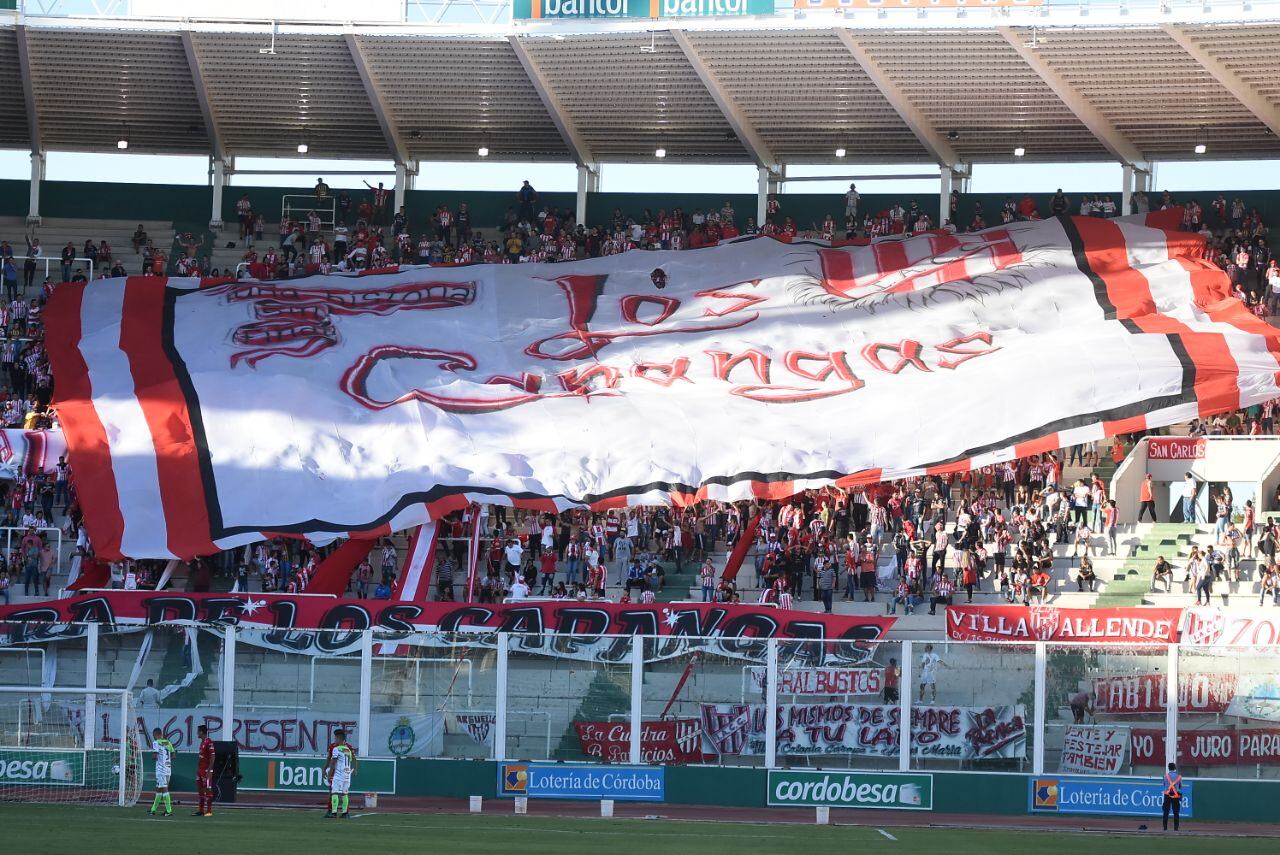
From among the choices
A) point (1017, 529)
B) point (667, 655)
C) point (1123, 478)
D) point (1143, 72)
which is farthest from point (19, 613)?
point (1143, 72)

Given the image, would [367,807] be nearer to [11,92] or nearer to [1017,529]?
[1017,529]

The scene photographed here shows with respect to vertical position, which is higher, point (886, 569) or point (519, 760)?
point (886, 569)

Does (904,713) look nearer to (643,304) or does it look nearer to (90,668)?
(90,668)

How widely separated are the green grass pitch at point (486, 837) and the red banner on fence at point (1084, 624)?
17.2 feet

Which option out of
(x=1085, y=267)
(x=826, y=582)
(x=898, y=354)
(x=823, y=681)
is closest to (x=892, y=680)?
(x=823, y=681)

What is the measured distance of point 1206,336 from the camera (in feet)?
119

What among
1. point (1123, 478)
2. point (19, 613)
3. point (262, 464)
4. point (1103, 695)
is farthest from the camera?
point (1123, 478)

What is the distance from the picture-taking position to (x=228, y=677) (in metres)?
26.0

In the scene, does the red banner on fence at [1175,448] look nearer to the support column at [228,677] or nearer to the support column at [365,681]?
the support column at [365,681]

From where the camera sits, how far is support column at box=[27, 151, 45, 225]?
165 feet

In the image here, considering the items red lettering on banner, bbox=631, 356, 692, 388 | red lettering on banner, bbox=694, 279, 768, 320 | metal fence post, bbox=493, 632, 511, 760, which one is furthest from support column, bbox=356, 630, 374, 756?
red lettering on banner, bbox=694, 279, 768, 320

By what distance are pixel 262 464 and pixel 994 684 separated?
1626 cm

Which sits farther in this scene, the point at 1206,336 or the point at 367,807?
the point at 1206,336

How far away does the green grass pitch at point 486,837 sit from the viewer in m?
20.6
